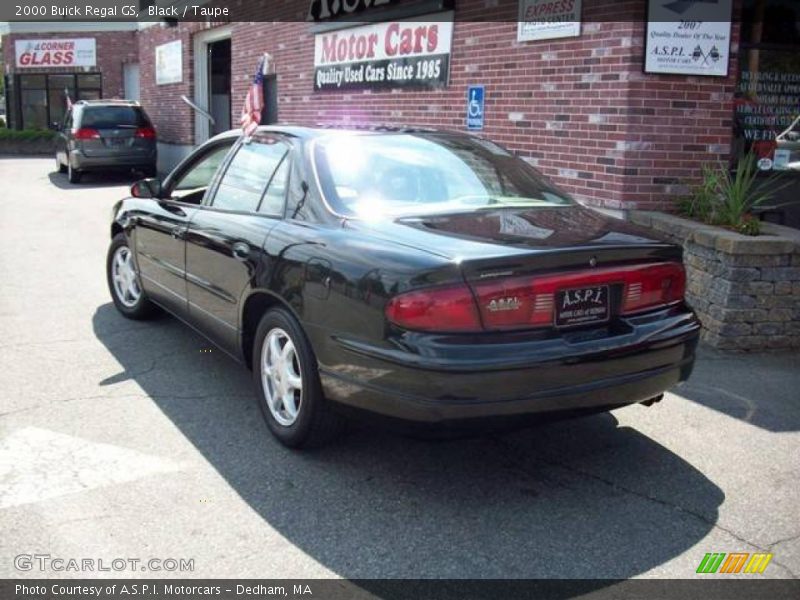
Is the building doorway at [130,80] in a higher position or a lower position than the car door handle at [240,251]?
higher

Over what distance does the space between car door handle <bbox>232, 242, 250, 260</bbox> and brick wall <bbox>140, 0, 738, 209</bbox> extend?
3.85m

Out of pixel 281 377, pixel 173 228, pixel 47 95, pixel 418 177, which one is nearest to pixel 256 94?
pixel 173 228

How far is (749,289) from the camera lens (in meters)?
5.82

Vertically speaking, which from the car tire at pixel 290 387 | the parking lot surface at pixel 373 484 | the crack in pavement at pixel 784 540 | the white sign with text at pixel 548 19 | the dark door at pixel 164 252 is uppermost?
the white sign with text at pixel 548 19

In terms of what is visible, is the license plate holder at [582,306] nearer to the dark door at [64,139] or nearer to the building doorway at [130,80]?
the dark door at [64,139]

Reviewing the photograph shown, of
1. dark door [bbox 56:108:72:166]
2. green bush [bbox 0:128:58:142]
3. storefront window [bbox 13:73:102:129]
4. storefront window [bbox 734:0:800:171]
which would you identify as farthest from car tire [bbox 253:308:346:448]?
storefront window [bbox 13:73:102:129]

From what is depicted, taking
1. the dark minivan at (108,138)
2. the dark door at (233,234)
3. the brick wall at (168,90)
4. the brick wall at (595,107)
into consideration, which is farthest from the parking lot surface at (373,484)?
the brick wall at (168,90)

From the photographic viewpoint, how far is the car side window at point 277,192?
4320mm

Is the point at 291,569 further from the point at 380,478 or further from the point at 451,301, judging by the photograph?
the point at 451,301

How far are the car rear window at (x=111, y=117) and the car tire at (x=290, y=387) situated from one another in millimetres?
14670

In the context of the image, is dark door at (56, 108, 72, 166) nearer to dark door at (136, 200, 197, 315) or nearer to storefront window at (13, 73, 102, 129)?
storefront window at (13, 73, 102, 129)

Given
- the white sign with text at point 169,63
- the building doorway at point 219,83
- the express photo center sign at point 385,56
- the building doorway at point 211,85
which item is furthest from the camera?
the white sign with text at point 169,63

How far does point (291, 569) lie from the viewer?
3.03 m

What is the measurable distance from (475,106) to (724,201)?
11.1ft
